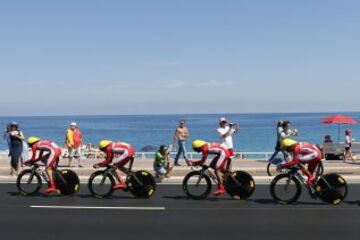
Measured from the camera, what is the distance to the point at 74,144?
66.8ft

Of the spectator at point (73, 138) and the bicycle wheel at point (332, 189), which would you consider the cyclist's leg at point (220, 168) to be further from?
the spectator at point (73, 138)

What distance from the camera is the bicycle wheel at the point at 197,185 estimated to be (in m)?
13.5

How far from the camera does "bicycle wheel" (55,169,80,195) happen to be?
46.4ft

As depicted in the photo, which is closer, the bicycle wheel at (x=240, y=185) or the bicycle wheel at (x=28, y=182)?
the bicycle wheel at (x=240, y=185)

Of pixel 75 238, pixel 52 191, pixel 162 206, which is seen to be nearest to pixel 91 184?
pixel 52 191

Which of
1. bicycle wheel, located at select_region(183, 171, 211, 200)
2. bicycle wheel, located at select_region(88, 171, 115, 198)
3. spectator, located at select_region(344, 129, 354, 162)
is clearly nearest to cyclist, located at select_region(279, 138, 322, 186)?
bicycle wheel, located at select_region(183, 171, 211, 200)

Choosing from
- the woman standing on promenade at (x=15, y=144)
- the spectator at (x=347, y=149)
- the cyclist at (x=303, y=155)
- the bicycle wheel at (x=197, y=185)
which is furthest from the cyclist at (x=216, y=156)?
the spectator at (x=347, y=149)

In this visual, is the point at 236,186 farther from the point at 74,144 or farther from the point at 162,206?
the point at 74,144

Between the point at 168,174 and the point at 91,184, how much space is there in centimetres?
439

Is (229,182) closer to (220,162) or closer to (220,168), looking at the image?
(220,168)

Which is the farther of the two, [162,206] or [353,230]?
[162,206]

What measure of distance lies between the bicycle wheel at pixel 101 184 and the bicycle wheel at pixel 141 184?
0.43 m

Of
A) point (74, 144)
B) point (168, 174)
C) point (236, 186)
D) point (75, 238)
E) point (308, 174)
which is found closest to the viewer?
point (75, 238)

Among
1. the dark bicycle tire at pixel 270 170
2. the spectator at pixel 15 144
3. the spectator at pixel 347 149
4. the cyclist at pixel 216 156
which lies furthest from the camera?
the spectator at pixel 347 149
